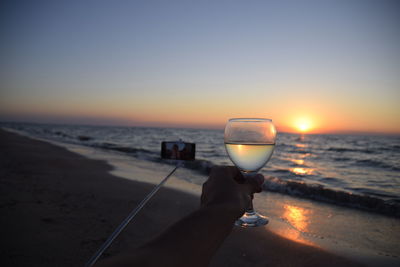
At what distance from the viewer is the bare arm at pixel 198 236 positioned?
590 mm

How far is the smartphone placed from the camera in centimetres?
169

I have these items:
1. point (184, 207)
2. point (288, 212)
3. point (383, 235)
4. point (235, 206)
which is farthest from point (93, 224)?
point (383, 235)

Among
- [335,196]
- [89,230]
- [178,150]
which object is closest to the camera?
[178,150]

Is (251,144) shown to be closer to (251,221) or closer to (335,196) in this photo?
(251,221)

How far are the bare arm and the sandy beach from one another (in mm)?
1201

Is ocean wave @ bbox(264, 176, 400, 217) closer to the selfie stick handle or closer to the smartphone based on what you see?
the smartphone

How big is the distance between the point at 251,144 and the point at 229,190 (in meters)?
0.44

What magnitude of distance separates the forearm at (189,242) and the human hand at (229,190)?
6cm

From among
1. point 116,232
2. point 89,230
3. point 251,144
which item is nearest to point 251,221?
point 251,144

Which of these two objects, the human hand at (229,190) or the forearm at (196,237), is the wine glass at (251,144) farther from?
the forearm at (196,237)

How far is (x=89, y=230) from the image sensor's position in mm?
2430

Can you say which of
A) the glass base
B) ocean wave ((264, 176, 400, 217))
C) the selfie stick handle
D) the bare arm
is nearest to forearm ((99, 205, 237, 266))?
the bare arm

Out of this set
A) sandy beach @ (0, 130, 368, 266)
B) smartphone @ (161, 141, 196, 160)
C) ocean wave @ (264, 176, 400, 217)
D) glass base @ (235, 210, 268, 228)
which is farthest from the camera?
ocean wave @ (264, 176, 400, 217)

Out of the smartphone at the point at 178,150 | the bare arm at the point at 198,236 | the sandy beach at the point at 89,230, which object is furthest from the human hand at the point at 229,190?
the sandy beach at the point at 89,230
